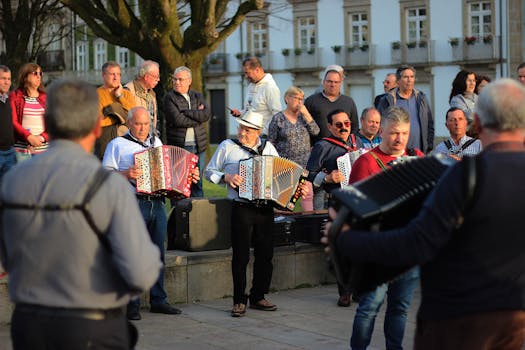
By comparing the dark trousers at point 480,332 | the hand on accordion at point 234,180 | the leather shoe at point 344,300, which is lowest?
the leather shoe at point 344,300

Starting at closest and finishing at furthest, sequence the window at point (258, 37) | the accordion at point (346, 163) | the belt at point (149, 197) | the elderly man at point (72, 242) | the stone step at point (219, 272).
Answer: the elderly man at point (72, 242) < the belt at point (149, 197) < the accordion at point (346, 163) < the stone step at point (219, 272) < the window at point (258, 37)

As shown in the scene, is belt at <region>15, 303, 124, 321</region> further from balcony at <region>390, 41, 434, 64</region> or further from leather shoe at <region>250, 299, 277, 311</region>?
balcony at <region>390, 41, 434, 64</region>

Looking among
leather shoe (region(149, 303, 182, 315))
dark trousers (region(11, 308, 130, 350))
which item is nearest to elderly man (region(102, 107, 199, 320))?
leather shoe (region(149, 303, 182, 315))

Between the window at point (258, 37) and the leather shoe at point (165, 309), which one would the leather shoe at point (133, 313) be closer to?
the leather shoe at point (165, 309)

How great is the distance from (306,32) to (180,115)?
4794 centimetres

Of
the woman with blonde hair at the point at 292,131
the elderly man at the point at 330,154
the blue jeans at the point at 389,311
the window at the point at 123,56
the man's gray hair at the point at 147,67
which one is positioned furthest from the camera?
the window at the point at 123,56

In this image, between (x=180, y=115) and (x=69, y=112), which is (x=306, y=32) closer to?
(x=180, y=115)

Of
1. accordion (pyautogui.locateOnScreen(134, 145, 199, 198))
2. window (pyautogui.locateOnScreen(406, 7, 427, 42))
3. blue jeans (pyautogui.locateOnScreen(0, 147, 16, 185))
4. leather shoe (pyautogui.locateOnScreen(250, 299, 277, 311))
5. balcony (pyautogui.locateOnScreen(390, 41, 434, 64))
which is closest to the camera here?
accordion (pyautogui.locateOnScreen(134, 145, 199, 198))

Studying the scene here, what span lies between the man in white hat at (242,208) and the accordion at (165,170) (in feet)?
1.17

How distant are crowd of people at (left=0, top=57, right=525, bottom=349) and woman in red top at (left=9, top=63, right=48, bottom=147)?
12 millimetres

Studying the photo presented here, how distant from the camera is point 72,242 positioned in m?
4.26

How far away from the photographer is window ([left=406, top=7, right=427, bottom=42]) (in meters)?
54.2

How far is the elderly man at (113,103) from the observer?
35.2 ft

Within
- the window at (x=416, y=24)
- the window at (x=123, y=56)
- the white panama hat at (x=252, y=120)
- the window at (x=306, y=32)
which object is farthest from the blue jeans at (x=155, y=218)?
the window at (x=123, y=56)
